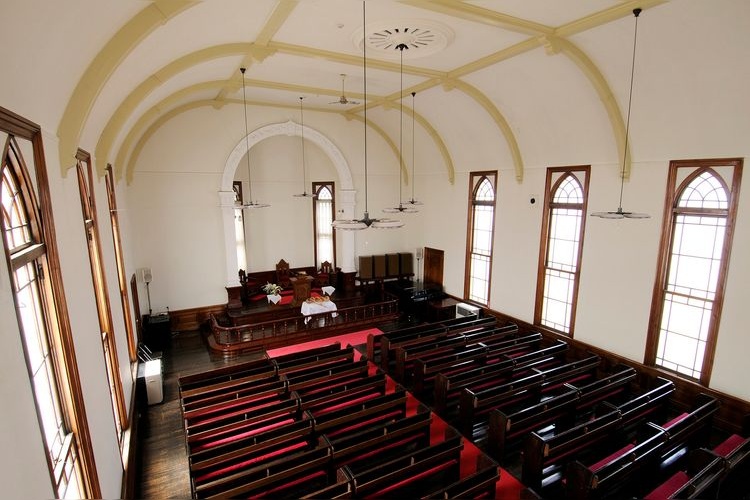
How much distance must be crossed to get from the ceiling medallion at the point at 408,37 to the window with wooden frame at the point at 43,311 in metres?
Result: 4.58

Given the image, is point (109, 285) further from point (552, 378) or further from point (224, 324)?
point (552, 378)

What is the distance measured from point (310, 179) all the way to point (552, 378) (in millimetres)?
9751

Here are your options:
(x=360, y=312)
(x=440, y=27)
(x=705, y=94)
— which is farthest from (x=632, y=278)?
(x=360, y=312)

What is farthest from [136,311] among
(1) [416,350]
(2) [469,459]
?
(2) [469,459]

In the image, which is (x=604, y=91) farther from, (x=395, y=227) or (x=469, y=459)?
(x=469, y=459)

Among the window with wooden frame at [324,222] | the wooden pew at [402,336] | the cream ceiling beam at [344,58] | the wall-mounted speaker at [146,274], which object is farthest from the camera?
the window with wooden frame at [324,222]

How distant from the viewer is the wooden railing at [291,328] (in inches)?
367

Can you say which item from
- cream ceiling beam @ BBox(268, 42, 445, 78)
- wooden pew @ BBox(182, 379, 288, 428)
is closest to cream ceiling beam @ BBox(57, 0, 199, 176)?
cream ceiling beam @ BBox(268, 42, 445, 78)

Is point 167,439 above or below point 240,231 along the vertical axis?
below

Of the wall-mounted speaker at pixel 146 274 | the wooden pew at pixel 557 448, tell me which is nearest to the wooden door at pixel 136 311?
A: the wall-mounted speaker at pixel 146 274

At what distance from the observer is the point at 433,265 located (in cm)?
1320

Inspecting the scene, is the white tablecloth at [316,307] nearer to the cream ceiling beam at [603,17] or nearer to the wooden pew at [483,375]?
the wooden pew at [483,375]

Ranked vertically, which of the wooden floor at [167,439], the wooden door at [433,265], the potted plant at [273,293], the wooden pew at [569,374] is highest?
the wooden door at [433,265]

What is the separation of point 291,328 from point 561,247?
679cm
